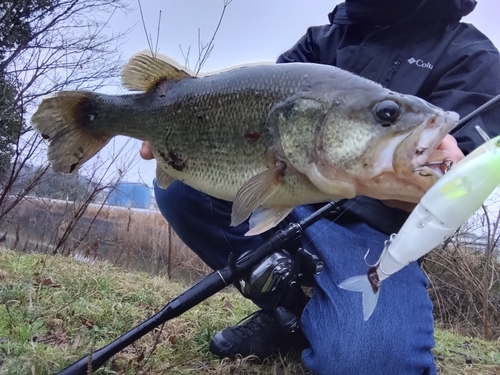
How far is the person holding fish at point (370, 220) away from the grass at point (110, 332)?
0.61 ft

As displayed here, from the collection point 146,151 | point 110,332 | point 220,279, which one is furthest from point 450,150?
point 110,332

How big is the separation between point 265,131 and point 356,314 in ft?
2.99

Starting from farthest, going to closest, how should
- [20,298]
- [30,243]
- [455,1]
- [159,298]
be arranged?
[30,243] < [159,298] < [20,298] < [455,1]

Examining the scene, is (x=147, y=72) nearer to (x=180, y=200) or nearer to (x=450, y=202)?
(x=180, y=200)

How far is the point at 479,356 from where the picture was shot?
10.2 ft

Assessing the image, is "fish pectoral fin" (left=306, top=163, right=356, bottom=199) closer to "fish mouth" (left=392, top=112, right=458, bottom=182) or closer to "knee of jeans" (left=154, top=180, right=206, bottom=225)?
"fish mouth" (left=392, top=112, right=458, bottom=182)

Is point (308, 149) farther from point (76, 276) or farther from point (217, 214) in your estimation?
point (76, 276)

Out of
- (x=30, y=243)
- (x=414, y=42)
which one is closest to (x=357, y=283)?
(x=414, y=42)

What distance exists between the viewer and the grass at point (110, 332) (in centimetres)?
200

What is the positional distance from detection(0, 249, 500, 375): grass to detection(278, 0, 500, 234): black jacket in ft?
3.39

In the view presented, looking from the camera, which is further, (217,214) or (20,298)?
(20,298)

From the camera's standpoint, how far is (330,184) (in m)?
1.33

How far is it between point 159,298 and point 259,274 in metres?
1.56

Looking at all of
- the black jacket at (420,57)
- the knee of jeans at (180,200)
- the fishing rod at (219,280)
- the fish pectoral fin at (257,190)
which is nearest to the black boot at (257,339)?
the fishing rod at (219,280)
